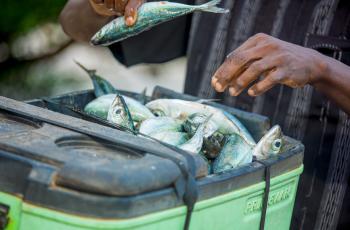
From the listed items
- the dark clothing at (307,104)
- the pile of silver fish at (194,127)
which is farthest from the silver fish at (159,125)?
the dark clothing at (307,104)

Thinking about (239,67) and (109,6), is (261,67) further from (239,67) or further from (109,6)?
(109,6)

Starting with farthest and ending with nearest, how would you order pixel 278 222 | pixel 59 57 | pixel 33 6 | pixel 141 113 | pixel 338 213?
pixel 59 57, pixel 33 6, pixel 338 213, pixel 141 113, pixel 278 222

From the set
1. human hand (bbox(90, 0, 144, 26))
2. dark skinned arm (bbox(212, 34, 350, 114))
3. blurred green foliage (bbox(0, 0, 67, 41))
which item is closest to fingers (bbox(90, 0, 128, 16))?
human hand (bbox(90, 0, 144, 26))

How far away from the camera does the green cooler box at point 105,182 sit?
175cm

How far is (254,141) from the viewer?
260 centimetres

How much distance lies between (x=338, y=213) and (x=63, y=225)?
5.06 ft

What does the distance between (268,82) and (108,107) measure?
58 centimetres

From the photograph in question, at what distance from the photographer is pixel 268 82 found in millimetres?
2307

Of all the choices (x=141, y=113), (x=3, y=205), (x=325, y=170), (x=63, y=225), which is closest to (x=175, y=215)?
(x=63, y=225)

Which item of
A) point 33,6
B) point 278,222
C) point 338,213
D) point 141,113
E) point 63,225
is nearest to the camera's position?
point 63,225

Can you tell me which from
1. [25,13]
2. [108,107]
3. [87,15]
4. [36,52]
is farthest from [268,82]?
[36,52]

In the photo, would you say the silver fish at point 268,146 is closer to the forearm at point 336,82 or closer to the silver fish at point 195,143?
the silver fish at point 195,143

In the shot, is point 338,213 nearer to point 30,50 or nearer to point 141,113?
point 141,113

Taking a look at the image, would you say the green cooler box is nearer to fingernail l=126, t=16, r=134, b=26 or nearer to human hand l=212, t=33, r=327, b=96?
human hand l=212, t=33, r=327, b=96
